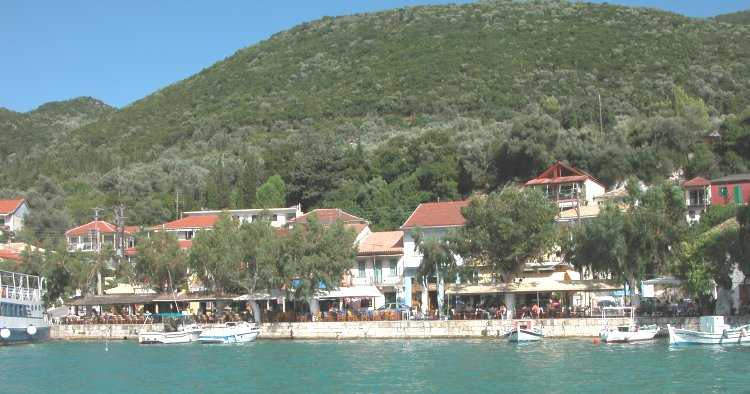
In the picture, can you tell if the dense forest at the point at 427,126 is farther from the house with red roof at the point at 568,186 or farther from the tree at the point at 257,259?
the tree at the point at 257,259

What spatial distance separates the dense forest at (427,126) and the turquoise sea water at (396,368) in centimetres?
3826

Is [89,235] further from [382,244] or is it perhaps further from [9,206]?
[382,244]

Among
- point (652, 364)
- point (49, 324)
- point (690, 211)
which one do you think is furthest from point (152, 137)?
point (652, 364)

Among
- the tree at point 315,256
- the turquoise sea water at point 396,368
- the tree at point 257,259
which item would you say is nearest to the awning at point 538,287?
the turquoise sea water at point 396,368

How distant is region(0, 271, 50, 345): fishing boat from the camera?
61156 mm

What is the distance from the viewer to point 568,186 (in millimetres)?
83625

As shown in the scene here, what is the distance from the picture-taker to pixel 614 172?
290 feet

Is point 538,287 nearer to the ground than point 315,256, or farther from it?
nearer to the ground

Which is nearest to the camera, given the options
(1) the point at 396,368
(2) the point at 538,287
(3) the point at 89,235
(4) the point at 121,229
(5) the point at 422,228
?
(1) the point at 396,368

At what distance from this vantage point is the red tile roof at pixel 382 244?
72.1 m

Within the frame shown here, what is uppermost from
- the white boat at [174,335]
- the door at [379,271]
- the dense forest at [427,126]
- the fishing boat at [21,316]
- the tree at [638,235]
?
the dense forest at [427,126]

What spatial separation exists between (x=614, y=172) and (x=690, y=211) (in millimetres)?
11675

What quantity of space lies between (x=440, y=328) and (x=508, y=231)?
727 centimetres

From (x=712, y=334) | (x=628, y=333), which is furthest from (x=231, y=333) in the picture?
(x=712, y=334)
